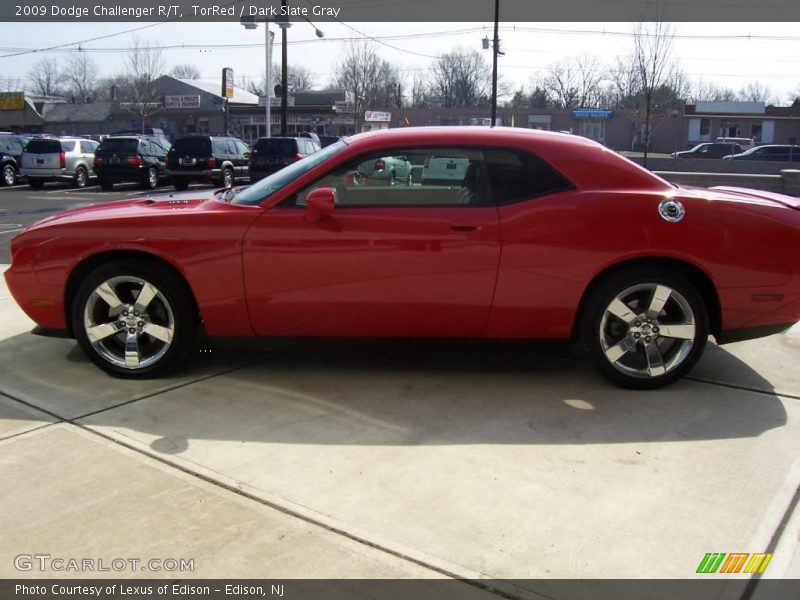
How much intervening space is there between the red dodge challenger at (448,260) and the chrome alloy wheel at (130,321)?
12mm

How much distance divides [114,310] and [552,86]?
8389 cm

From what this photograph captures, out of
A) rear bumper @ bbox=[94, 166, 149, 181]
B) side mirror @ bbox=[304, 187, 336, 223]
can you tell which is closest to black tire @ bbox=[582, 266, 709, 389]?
side mirror @ bbox=[304, 187, 336, 223]

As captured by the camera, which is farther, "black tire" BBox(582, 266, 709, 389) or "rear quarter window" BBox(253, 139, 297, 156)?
"rear quarter window" BBox(253, 139, 297, 156)

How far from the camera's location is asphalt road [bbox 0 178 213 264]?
13148 millimetres

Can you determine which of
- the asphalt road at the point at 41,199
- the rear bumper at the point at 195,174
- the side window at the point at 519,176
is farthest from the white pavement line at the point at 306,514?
the rear bumper at the point at 195,174

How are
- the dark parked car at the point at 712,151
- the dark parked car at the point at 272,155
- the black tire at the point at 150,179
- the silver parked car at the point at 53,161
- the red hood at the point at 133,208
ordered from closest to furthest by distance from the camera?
the red hood at the point at 133,208 → the dark parked car at the point at 272,155 → the black tire at the point at 150,179 → the silver parked car at the point at 53,161 → the dark parked car at the point at 712,151

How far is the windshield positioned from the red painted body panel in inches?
4.3

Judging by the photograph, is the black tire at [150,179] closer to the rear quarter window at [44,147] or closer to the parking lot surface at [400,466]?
the rear quarter window at [44,147]

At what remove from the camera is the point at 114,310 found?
435 centimetres

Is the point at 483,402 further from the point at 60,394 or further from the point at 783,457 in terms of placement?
the point at 60,394

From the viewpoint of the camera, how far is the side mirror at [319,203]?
406 cm

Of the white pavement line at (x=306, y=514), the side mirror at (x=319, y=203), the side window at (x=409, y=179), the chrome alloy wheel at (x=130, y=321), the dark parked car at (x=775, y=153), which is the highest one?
the dark parked car at (x=775, y=153)

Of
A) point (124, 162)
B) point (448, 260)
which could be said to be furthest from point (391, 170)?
point (124, 162)

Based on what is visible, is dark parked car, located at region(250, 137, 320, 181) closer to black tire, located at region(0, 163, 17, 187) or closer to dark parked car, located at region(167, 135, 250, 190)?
dark parked car, located at region(167, 135, 250, 190)
